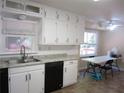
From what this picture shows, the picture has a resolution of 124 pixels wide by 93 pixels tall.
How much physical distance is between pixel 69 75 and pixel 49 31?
1.52 metres

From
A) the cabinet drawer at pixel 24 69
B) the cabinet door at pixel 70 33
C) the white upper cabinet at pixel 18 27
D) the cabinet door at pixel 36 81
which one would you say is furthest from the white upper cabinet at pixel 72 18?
the cabinet door at pixel 36 81

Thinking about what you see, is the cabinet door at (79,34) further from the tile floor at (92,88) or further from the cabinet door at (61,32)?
the tile floor at (92,88)

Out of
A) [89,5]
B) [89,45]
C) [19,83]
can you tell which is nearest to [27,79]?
[19,83]

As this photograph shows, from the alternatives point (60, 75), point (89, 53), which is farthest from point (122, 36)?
point (60, 75)

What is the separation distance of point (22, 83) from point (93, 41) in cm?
484

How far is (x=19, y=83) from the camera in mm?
2578

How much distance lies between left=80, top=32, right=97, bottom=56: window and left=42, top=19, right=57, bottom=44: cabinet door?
2.56m

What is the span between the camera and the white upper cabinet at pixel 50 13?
10.8 feet

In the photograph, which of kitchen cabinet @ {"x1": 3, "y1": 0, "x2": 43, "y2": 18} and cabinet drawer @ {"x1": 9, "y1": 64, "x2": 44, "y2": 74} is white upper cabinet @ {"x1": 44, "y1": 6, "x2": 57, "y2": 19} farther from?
cabinet drawer @ {"x1": 9, "y1": 64, "x2": 44, "y2": 74}

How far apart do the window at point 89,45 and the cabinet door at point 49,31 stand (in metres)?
2.56

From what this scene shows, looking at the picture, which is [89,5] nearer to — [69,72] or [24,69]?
[69,72]

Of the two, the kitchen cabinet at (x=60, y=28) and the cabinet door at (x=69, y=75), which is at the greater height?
the kitchen cabinet at (x=60, y=28)

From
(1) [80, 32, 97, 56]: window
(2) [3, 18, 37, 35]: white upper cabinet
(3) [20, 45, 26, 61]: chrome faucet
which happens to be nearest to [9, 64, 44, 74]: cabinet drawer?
(3) [20, 45, 26, 61]: chrome faucet

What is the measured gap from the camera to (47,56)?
3.76 meters
